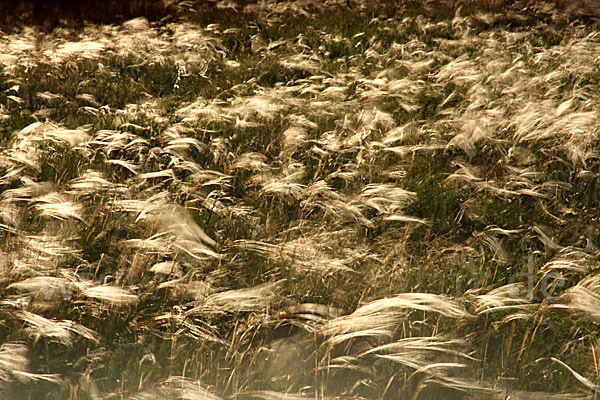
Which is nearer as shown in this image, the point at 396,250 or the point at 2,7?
the point at 396,250

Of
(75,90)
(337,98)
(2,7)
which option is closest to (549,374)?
(337,98)

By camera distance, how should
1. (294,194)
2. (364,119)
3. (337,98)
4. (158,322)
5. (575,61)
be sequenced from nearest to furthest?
(158,322)
(294,194)
(364,119)
(337,98)
(575,61)

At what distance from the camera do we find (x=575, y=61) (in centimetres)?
460

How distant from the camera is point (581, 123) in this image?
120 inches

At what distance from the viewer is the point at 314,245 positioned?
218 centimetres

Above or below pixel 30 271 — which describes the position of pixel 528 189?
below

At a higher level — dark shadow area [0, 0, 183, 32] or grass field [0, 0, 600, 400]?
grass field [0, 0, 600, 400]

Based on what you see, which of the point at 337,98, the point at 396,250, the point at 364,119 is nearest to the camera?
the point at 396,250

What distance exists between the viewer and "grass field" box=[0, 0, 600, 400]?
169 cm

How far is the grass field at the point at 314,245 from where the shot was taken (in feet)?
5.53

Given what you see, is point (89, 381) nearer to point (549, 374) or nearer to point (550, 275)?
point (549, 374)

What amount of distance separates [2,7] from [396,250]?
9.67m

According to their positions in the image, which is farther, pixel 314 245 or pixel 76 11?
pixel 76 11

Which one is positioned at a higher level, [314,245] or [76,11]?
[314,245]
